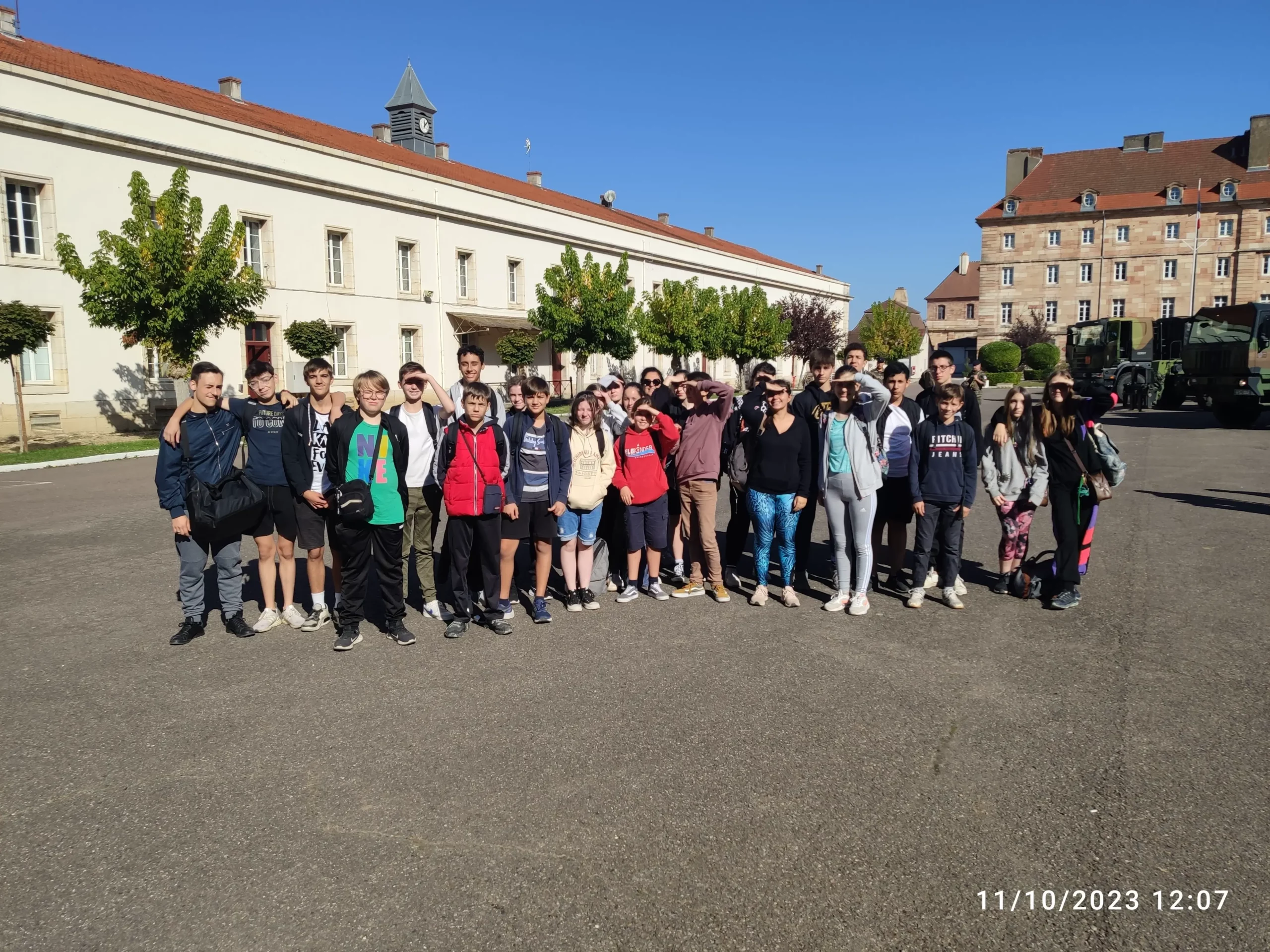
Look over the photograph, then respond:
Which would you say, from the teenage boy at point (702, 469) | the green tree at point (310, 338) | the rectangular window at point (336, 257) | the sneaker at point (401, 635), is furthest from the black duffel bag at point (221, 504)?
the rectangular window at point (336, 257)

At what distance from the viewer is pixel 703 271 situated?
55.1 m

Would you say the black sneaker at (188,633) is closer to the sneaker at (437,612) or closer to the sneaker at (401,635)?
the sneaker at (401,635)

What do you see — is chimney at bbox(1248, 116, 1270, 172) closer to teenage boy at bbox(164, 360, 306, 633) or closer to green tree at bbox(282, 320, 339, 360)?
green tree at bbox(282, 320, 339, 360)

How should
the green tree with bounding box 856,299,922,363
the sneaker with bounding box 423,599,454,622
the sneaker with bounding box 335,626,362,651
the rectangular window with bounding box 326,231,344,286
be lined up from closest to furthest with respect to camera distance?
the sneaker with bounding box 335,626,362,651 < the sneaker with bounding box 423,599,454,622 < the rectangular window with bounding box 326,231,344,286 < the green tree with bounding box 856,299,922,363

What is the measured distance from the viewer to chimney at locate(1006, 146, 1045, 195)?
263 feet

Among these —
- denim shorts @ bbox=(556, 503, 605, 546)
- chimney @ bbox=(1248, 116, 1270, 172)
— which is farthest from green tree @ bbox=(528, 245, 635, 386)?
chimney @ bbox=(1248, 116, 1270, 172)

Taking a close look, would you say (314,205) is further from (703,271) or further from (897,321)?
(897,321)

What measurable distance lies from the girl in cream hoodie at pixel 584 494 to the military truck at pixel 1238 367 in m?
21.3

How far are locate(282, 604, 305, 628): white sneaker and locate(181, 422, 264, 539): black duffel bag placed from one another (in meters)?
0.72

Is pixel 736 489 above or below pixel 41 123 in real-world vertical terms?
below

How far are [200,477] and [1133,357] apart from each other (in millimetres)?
34464

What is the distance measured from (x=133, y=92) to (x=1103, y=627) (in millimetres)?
30207

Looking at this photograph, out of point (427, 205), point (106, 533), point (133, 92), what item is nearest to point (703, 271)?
point (427, 205)

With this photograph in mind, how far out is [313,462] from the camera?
620 centimetres
